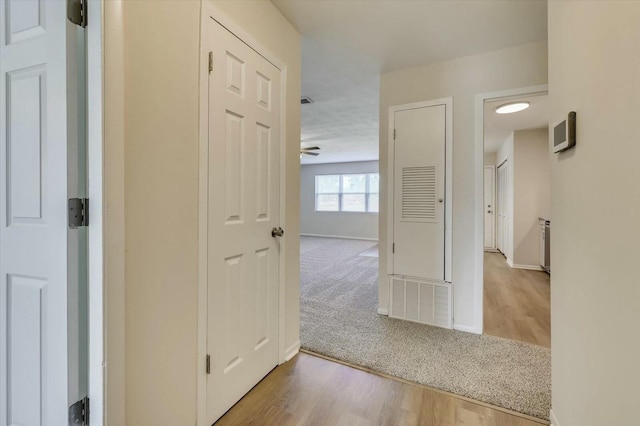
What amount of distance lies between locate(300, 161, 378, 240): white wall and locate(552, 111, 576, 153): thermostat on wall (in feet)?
23.5

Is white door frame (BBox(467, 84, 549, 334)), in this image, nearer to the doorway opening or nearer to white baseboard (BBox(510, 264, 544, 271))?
the doorway opening

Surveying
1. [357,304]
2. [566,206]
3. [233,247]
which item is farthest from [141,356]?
[357,304]

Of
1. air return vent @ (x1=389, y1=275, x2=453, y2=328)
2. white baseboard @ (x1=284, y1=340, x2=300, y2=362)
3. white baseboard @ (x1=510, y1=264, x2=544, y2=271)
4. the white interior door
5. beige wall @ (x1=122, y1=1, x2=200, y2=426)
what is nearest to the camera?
beige wall @ (x1=122, y1=1, x2=200, y2=426)

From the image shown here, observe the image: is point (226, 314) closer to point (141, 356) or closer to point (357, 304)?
point (141, 356)

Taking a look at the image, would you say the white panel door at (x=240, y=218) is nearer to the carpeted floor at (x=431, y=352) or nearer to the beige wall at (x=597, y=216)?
the carpeted floor at (x=431, y=352)

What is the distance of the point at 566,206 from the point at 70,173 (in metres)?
1.92

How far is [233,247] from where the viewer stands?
5.18 ft

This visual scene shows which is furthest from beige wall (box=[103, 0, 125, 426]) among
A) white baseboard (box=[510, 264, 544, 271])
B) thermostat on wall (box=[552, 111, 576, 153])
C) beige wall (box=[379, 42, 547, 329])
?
white baseboard (box=[510, 264, 544, 271])

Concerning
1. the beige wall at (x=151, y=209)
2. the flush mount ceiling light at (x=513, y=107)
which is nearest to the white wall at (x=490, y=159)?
the flush mount ceiling light at (x=513, y=107)

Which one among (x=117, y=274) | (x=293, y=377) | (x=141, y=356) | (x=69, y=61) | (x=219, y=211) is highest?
(x=69, y=61)

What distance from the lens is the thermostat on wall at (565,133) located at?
1151 millimetres

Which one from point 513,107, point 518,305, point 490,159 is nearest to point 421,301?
point 518,305

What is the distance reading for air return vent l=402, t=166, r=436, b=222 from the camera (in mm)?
2709

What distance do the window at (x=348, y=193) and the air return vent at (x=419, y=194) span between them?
19.1 ft
